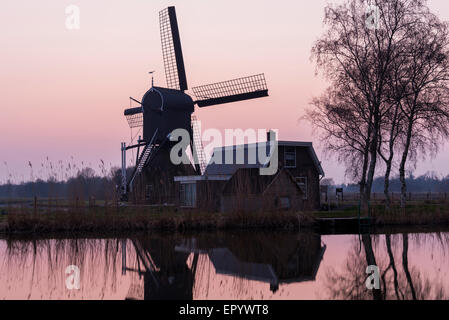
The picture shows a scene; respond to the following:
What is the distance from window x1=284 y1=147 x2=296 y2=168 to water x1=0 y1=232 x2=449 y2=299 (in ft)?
42.3

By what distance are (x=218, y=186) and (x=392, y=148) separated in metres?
10.5

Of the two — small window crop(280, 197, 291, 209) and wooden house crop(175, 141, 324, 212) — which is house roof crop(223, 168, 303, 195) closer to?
wooden house crop(175, 141, 324, 212)

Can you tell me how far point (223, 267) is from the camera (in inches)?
513

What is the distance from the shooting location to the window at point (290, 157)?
3262 centimetres

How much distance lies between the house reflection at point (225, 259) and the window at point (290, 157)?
40.6 feet

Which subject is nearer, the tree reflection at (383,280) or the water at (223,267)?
the tree reflection at (383,280)

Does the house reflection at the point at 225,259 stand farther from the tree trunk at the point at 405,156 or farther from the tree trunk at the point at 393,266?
the tree trunk at the point at 405,156

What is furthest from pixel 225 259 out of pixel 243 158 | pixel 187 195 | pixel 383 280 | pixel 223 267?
Result: pixel 243 158

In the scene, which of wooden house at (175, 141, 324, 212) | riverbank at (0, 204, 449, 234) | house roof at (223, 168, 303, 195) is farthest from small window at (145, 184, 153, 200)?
riverbank at (0, 204, 449, 234)

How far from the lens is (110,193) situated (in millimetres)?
21641

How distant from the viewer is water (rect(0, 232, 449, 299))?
33.1 ft

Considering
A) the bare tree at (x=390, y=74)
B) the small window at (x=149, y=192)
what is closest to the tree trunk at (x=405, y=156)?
the bare tree at (x=390, y=74)
